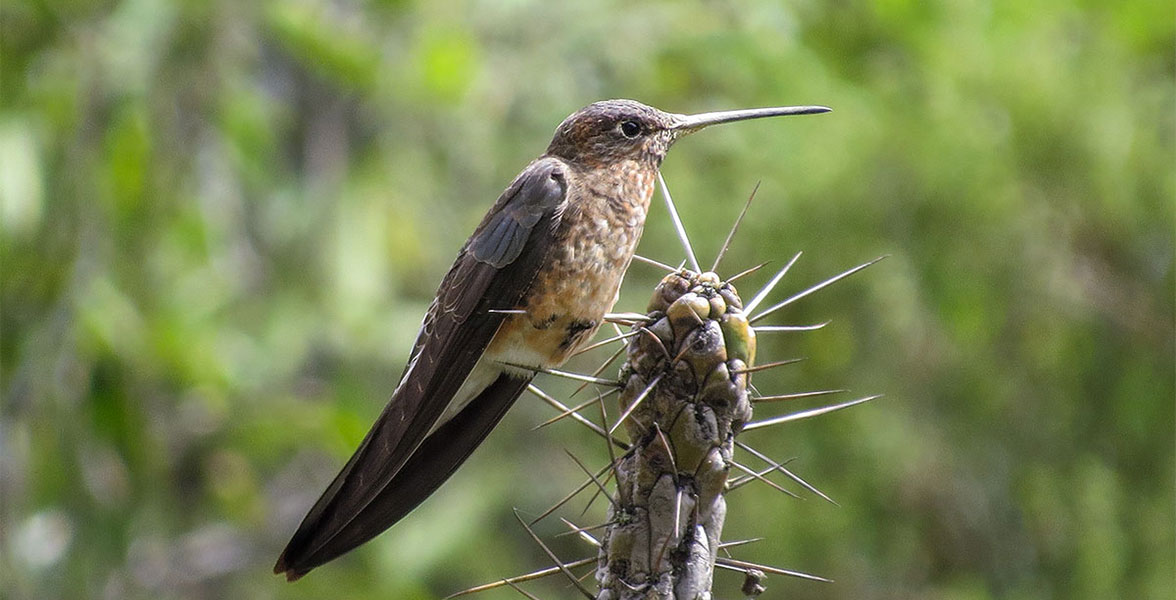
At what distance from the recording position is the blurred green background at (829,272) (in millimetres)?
6281

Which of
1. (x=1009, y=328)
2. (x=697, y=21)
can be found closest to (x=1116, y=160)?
(x=1009, y=328)

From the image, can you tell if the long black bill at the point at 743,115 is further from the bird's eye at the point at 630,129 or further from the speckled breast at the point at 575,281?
the speckled breast at the point at 575,281

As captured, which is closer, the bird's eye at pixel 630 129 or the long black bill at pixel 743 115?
the long black bill at pixel 743 115

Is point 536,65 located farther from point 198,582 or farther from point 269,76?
point 198,582

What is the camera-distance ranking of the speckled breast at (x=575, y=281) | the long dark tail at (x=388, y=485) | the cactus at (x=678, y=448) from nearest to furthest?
the cactus at (x=678, y=448) → the long dark tail at (x=388, y=485) → the speckled breast at (x=575, y=281)

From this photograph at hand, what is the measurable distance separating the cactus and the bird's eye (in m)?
1.27

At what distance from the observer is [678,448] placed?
262 centimetres

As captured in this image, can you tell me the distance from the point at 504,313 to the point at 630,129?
2.67ft

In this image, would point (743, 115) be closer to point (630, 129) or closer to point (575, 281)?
point (630, 129)

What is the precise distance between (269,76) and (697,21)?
4.12 m

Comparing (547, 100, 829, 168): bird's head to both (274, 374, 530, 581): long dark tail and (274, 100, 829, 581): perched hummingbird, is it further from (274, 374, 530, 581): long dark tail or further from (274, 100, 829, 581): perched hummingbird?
(274, 374, 530, 581): long dark tail

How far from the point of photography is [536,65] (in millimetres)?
8344

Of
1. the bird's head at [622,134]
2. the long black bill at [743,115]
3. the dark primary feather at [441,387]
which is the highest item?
the bird's head at [622,134]

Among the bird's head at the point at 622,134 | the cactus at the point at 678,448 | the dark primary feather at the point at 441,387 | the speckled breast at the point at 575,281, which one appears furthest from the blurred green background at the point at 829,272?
the cactus at the point at 678,448
